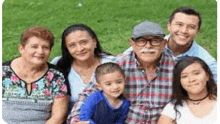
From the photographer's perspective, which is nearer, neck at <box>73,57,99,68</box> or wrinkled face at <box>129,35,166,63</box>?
wrinkled face at <box>129,35,166,63</box>

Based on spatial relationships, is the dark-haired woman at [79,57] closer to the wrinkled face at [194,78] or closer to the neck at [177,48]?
the neck at [177,48]

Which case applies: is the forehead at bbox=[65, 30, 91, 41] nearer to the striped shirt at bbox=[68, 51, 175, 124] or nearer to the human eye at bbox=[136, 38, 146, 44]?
the striped shirt at bbox=[68, 51, 175, 124]

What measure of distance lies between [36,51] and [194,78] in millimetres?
1557

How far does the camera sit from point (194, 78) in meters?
3.32

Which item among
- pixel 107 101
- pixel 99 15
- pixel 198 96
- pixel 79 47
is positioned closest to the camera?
pixel 198 96

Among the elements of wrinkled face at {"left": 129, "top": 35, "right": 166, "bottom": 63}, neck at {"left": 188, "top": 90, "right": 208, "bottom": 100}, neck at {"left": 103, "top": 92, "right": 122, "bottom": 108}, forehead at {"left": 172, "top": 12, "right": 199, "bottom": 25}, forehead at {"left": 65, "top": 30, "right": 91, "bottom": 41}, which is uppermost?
forehead at {"left": 172, "top": 12, "right": 199, "bottom": 25}

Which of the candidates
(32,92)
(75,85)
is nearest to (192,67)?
(75,85)

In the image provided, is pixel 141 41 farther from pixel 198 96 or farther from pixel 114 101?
pixel 198 96

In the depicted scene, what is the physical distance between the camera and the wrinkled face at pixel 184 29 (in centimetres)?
411

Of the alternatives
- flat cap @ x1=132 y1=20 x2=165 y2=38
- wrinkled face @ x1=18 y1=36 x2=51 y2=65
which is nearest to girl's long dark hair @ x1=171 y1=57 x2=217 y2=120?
flat cap @ x1=132 y1=20 x2=165 y2=38

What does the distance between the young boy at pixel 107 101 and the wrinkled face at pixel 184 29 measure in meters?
1.01

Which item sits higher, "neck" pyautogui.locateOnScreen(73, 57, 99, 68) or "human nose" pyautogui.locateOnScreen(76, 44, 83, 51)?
"human nose" pyautogui.locateOnScreen(76, 44, 83, 51)

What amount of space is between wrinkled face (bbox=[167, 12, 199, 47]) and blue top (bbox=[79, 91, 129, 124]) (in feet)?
3.58

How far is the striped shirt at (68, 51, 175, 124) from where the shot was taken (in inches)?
140
